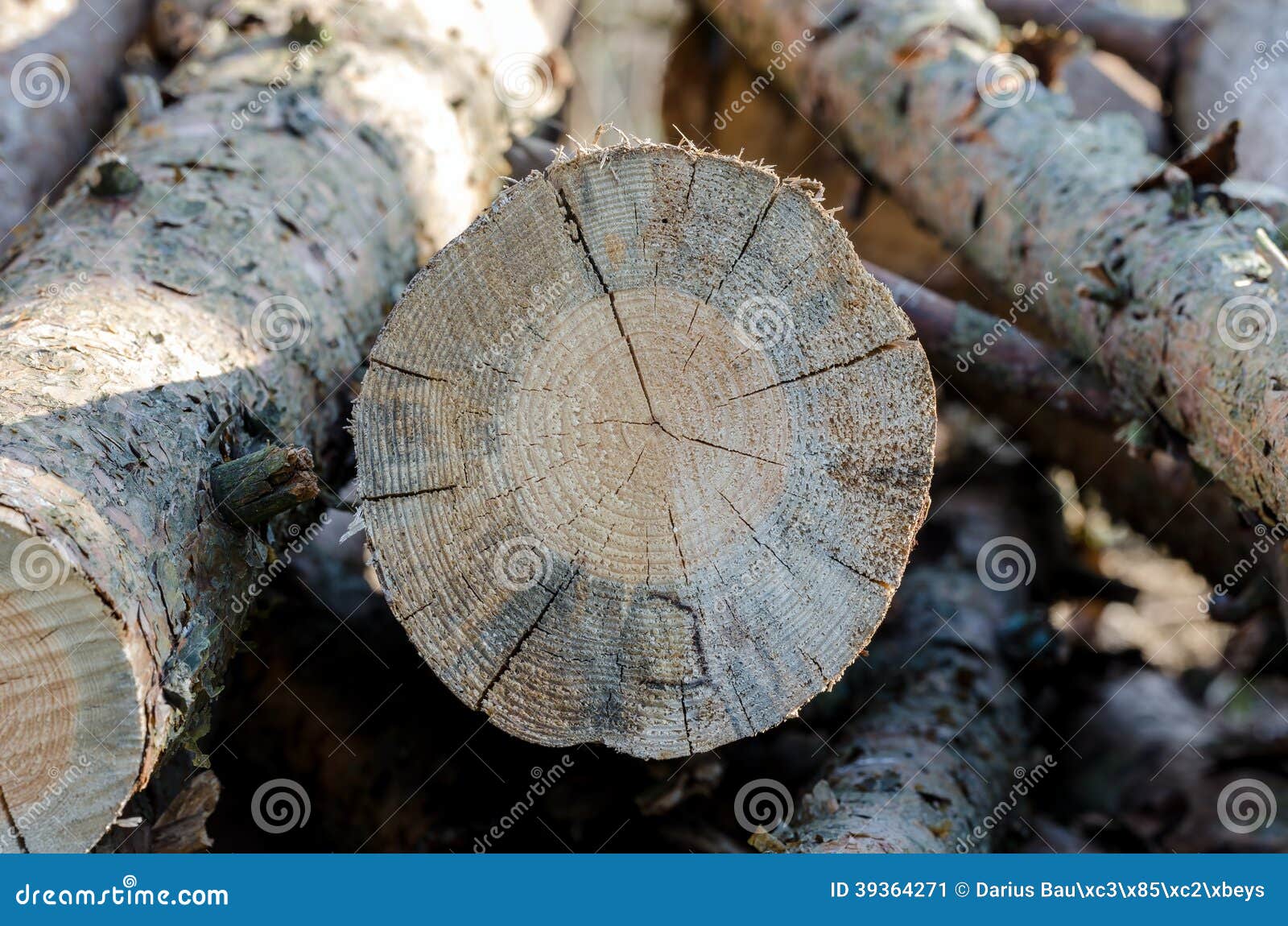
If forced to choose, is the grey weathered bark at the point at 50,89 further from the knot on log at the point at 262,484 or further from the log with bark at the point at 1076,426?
the log with bark at the point at 1076,426

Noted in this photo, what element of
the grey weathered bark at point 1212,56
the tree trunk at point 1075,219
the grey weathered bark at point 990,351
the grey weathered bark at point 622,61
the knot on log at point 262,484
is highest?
the grey weathered bark at point 1212,56

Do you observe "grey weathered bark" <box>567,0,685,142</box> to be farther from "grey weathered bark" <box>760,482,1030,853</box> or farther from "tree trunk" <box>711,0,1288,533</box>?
"grey weathered bark" <box>760,482,1030,853</box>

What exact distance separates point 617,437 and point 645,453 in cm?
5

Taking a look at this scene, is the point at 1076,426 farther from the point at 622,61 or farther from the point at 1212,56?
the point at 622,61

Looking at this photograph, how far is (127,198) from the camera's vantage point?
7.26 ft

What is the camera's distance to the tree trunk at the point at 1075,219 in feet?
6.74

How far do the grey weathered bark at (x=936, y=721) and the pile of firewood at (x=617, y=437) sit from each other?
0.02 meters

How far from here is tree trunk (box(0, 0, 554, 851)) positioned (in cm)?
142

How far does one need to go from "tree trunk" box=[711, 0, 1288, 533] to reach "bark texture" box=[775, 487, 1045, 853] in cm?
83

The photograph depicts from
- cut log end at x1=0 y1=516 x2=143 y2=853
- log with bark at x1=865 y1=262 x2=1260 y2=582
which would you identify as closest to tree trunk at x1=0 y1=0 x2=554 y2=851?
cut log end at x1=0 y1=516 x2=143 y2=853

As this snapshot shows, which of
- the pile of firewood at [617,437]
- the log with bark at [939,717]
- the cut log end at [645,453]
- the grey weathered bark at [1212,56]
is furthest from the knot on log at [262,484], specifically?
the grey weathered bark at [1212,56]

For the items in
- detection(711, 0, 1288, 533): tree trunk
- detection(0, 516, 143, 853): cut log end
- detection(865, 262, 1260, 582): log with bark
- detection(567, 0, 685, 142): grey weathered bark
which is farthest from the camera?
detection(567, 0, 685, 142): grey weathered bark

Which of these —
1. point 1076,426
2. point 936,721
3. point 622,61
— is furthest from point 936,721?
point 622,61

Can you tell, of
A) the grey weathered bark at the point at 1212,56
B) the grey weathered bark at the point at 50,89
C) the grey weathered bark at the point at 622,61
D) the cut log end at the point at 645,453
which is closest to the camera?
the cut log end at the point at 645,453
